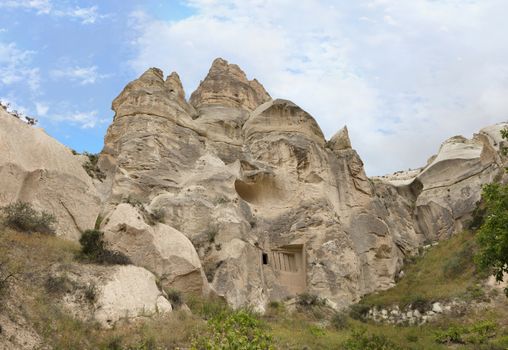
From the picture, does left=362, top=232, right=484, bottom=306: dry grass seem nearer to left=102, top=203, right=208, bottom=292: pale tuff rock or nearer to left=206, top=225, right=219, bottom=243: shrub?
left=206, top=225, right=219, bottom=243: shrub

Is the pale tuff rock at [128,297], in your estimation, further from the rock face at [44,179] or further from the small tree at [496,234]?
the small tree at [496,234]

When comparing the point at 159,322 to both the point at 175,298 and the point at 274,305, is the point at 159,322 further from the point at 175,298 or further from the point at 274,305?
the point at 274,305

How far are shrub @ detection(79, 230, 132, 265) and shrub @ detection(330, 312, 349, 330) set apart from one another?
9091 millimetres

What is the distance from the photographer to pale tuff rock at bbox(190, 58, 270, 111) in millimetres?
33531

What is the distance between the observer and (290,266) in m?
24.6

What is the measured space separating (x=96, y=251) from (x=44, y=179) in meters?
3.23

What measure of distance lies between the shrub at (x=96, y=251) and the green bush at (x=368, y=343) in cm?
650

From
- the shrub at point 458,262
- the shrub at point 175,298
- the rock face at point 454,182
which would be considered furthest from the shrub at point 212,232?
the rock face at point 454,182

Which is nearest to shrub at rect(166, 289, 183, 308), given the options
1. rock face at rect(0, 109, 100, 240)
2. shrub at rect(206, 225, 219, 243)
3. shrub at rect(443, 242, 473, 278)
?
rock face at rect(0, 109, 100, 240)

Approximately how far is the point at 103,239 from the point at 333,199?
1599 cm

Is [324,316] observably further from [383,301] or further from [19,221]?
[19,221]

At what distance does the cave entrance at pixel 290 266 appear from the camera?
23.8 meters

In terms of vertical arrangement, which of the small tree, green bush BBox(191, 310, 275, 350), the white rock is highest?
the small tree

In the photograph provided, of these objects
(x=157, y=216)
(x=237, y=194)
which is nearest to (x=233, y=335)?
(x=157, y=216)
